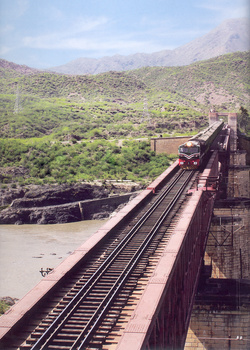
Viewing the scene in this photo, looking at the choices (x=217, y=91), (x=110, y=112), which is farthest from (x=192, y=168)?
(x=217, y=91)

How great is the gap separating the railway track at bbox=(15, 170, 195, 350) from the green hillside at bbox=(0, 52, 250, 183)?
97.4 ft

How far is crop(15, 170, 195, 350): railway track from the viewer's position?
271 inches

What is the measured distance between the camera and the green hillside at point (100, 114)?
46.6 m

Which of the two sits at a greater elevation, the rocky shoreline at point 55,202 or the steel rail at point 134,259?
the steel rail at point 134,259

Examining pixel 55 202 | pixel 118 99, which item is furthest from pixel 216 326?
pixel 118 99

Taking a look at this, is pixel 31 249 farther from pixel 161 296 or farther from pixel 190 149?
pixel 161 296

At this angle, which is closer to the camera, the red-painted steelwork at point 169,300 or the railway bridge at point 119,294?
the red-painted steelwork at point 169,300

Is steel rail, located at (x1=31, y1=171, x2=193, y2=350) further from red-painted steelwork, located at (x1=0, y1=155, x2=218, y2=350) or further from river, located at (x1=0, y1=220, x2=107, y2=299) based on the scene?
river, located at (x1=0, y1=220, x2=107, y2=299)

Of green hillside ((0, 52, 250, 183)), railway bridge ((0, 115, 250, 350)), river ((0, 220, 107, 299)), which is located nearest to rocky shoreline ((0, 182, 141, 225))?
river ((0, 220, 107, 299))

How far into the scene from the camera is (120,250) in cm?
1115

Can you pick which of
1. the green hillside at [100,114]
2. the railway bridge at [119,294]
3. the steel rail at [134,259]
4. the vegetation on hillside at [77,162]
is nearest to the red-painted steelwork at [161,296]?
the railway bridge at [119,294]

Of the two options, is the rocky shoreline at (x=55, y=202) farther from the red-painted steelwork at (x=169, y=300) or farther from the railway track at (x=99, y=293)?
the red-painted steelwork at (x=169, y=300)

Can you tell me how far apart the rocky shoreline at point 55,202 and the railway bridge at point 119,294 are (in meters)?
20.2

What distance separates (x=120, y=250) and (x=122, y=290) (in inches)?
94.1
